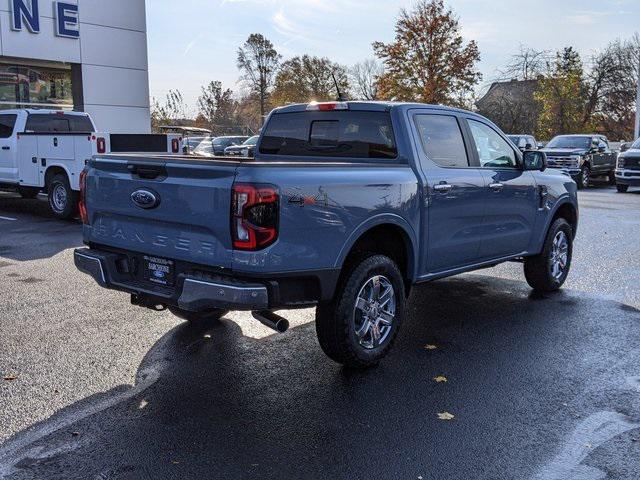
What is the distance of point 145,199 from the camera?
4449 millimetres

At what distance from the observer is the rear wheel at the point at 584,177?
77.5ft

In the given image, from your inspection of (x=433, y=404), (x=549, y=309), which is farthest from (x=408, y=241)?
(x=549, y=309)

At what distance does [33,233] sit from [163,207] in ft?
25.6

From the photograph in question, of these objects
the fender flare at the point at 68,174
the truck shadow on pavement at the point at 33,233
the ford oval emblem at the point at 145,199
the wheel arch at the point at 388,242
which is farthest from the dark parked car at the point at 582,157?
the ford oval emblem at the point at 145,199

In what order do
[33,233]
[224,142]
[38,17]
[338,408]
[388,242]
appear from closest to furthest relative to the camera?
[338,408]
[388,242]
[33,233]
[38,17]
[224,142]

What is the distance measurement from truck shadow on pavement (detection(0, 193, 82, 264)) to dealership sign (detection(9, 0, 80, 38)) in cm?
713

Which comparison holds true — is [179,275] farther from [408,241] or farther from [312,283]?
[408,241]

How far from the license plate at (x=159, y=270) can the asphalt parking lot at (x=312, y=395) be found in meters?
0.70

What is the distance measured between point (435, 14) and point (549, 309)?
119 feet

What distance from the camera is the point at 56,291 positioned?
23.1ft

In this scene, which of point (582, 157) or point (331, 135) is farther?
point (582, 157)

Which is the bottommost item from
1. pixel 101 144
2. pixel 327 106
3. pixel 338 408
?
pixel 338 408

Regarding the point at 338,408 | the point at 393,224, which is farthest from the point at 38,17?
the point at 338,408

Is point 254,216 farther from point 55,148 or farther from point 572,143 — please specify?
point 572,143
